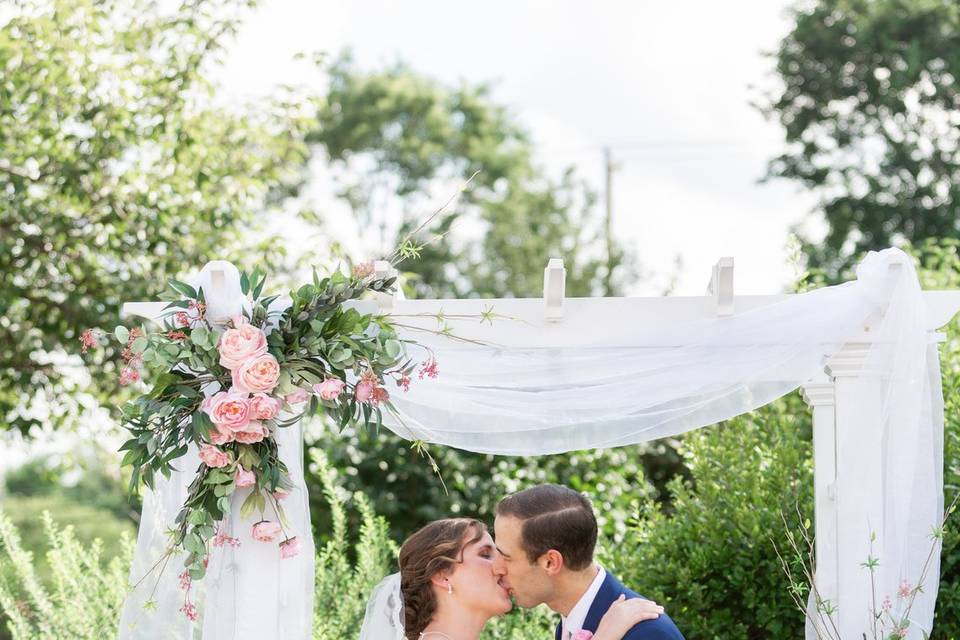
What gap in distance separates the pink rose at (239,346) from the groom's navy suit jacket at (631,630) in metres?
1.22

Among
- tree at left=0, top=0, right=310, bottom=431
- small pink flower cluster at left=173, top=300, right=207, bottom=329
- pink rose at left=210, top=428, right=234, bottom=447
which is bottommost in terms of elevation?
pink rose at left=210, top=428, right=234, bottom=447

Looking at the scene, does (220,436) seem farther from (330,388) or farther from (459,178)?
(459,178)

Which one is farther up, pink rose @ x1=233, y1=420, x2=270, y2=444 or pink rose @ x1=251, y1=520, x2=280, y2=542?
pink rose @ x1=233, y1=420, x2=270, y2=444

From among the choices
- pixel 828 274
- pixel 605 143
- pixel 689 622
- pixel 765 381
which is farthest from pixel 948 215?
pixel 765 381

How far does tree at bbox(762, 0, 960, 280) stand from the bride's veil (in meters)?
11.4

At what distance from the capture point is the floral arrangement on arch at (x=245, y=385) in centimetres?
364

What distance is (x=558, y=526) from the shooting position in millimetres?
3711

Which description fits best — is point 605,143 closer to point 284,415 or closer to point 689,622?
point 689,622

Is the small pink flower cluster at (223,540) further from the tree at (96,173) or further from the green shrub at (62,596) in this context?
the tree at (96,173)

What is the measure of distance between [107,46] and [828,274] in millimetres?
9492

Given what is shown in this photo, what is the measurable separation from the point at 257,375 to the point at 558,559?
103 centimetres

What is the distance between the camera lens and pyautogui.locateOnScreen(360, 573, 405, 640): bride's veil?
401 cm

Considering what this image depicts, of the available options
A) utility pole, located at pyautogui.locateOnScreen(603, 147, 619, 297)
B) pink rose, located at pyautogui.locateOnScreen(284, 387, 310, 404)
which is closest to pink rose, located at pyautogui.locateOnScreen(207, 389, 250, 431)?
pink rose, located at pyautogui.locateOnScreen(284, 387, 310, 404)

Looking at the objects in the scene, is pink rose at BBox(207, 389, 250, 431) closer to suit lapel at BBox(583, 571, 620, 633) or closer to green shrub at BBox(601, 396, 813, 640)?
suit lapel at BBox(583, 571, 620, 633)
